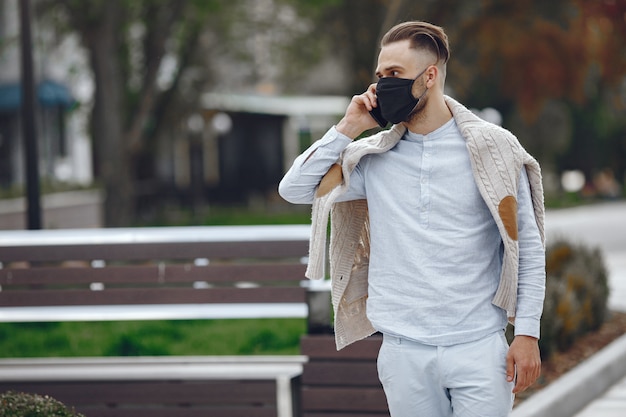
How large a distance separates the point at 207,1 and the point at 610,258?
8.14m

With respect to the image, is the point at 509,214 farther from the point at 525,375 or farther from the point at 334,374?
the point at 334,374

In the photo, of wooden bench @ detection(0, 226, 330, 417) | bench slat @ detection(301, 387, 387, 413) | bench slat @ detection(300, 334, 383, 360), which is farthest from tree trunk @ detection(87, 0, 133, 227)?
bench slat @ detection(301, 387, 387, 413)

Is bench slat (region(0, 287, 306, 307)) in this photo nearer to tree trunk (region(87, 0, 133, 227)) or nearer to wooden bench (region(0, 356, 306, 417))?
wooden bench (region(0, 356, 306, 417))

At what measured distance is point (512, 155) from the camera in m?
3.37

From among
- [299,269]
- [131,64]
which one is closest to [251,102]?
[131,64]

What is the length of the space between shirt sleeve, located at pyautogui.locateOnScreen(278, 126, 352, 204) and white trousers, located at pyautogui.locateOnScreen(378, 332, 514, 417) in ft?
1.83

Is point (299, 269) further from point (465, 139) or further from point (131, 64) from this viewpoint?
point (131, 64)

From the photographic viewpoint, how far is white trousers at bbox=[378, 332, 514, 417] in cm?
327

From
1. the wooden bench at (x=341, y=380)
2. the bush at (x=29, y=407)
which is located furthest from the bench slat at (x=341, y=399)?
the bush at (x=29, y=407)

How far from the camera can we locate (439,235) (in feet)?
10.9

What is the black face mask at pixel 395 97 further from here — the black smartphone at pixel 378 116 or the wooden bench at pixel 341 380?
the wooden bench at pixel 341 380

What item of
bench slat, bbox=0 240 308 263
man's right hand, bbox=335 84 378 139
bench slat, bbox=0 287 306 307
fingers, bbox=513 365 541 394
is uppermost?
man's right hand, bbox=335 84 378 139

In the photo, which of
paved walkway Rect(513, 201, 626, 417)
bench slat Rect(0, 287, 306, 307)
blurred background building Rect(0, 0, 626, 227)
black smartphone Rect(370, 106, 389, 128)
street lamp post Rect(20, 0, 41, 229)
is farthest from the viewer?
blurred background building Rect(0, 0, 626, 227)

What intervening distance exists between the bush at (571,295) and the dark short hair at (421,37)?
183 inches
